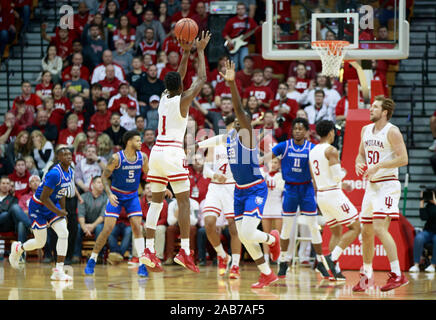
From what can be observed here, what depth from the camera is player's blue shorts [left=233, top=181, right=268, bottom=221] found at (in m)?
10.3

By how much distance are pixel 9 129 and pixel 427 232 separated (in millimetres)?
8735

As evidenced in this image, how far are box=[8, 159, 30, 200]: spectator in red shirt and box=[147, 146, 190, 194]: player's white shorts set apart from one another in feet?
21.4

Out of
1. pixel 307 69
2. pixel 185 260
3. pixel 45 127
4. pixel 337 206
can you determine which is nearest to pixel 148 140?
pixel 45 127

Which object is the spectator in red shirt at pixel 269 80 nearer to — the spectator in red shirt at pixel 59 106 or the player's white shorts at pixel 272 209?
the player's white shorts at pixel 272 209

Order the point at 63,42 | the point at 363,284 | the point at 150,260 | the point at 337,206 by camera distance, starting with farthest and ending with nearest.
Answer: the point at 63,42, the point at 337,206, the point at 363,284, the point at 150,260

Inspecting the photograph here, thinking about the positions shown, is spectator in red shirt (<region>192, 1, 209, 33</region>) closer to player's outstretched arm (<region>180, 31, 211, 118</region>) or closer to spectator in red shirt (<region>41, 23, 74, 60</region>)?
spectator in red shirt (<region>41, 23, 74, 60</region>)

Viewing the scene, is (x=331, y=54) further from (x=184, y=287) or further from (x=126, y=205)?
(x=184, y=287)

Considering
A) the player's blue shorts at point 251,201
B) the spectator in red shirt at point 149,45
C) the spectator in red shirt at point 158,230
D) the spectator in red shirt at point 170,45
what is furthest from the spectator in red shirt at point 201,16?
the player's blue shorts at point 251,201

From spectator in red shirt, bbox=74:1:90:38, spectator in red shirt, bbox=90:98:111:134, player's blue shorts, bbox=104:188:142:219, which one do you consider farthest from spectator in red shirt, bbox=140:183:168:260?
spectator in red shirt, bbox=74:1:90:38

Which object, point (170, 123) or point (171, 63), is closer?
point (170, 123)

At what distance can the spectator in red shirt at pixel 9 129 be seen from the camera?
16281 mm

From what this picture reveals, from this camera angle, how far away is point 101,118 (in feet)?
52.5
